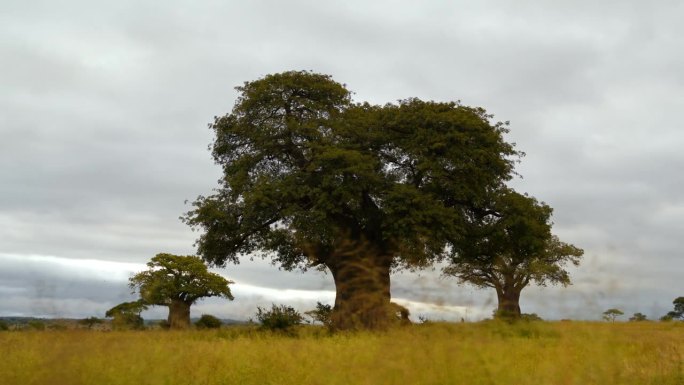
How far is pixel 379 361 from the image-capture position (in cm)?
551

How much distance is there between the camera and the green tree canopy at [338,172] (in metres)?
19.2

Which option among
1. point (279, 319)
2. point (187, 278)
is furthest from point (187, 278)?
point (279, 319)

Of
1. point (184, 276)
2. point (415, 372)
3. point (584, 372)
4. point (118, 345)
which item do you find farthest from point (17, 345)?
point (184, 276)

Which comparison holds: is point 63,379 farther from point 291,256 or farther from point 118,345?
point 291,256

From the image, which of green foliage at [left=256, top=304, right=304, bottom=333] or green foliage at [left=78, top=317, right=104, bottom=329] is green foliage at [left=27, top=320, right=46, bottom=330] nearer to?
green foliage at [left=78, top=317, right=104, bottom=329]

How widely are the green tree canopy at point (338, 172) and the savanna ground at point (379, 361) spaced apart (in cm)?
1038

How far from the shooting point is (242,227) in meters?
20.5

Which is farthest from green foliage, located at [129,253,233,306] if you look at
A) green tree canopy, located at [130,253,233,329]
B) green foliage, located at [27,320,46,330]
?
green foliage, located at [27,320,46,330]

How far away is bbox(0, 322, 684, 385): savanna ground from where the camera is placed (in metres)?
4.89

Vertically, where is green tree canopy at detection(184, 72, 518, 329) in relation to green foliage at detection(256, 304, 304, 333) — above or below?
above

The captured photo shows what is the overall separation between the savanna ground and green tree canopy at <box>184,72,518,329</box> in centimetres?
1038

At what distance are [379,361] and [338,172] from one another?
14119 millimetres

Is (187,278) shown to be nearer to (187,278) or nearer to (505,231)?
(187,278)

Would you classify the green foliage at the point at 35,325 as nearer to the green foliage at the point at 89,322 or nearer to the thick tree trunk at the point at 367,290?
the green foliage at the point at 89,322
